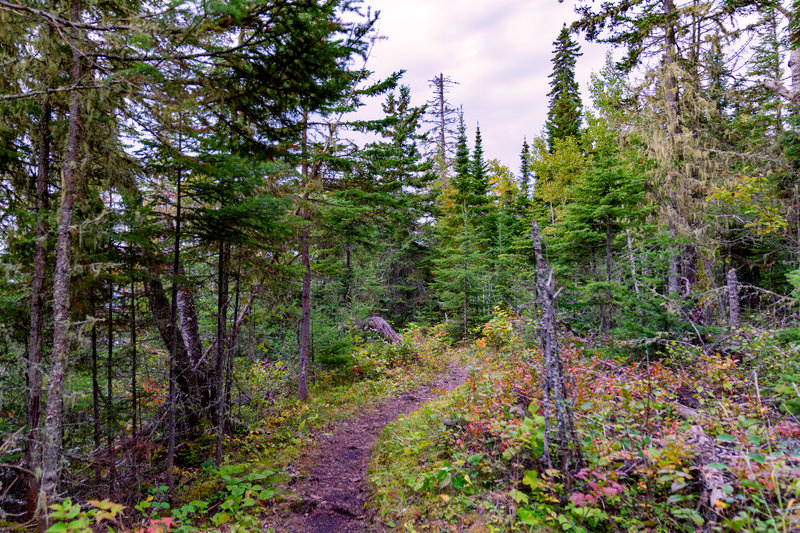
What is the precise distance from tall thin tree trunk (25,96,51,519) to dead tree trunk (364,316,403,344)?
1128cm

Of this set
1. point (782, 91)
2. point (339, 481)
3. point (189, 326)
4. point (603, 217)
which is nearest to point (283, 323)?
point (189, 326)

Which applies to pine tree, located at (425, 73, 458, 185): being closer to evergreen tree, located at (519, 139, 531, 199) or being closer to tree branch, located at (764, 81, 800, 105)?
evergreen tree, located at (519, 139, 531, 199)

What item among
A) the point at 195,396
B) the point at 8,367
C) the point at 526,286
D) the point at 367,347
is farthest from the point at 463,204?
the point at 8,367


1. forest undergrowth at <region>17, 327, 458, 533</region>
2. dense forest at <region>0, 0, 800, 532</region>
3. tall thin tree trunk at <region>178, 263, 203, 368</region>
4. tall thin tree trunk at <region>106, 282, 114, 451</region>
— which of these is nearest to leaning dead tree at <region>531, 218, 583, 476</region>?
dense forest at <region>0, 0, 800, 532</region>

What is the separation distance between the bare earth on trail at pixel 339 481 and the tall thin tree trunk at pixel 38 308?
301 cm

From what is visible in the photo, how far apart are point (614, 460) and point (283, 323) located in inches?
410

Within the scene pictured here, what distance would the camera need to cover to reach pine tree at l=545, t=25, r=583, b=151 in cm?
2558

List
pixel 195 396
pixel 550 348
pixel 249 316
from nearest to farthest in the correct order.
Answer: pixel 550 348, pixel 195 396, pixel 249 316

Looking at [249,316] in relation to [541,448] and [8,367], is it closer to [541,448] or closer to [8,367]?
[8,367]

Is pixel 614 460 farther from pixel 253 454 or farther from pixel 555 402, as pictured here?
pixel 253 454

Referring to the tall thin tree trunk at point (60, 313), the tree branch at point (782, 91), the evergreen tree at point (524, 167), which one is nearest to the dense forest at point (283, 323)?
the tall thin tree trunk at point (60, 313)

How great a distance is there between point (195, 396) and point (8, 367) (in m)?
2.74

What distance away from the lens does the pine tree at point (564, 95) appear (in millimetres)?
25578

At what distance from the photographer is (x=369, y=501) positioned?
5.49 metres
